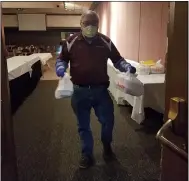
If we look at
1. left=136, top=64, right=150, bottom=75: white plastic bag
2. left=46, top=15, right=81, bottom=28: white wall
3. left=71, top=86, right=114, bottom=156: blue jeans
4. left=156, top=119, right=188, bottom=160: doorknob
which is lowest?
left=71, top=86, right=114, bottom=156: blue jeans

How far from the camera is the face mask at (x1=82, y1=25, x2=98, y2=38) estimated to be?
5.97 ft

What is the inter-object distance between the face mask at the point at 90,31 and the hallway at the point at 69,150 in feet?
3.64

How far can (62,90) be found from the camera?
1784mm

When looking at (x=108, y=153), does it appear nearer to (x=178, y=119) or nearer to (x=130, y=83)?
(x=130, y=83)

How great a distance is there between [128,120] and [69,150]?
111 cm

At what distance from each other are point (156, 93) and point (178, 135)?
206cm

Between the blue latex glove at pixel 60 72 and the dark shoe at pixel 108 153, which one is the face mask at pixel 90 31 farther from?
the dark shoe at pixel 108 153

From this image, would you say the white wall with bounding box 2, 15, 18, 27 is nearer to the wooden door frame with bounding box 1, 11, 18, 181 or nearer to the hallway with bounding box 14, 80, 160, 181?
the hallway with bounding box 14, 80, 160, 181

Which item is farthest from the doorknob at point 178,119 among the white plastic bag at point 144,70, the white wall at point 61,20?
the white wall at point 61,20

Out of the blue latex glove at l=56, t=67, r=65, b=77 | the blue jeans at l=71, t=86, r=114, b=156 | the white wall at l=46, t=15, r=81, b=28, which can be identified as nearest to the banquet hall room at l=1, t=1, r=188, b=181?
the blue jeans at l=71, t=86, r=114, b=156

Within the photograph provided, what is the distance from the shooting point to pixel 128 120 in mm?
3156

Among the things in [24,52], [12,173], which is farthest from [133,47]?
[24,52]

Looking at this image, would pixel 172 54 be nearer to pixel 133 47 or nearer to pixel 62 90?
pixel 62 90

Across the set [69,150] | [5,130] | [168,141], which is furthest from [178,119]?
[69,150]
